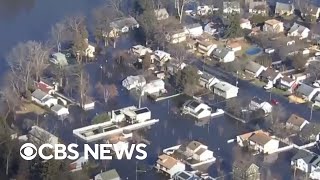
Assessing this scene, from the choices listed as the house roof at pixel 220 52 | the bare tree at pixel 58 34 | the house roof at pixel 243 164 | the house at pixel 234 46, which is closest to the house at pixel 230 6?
the house at pixel 234 46

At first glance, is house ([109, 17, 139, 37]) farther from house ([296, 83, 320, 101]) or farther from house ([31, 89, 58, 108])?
house ([296, 83, 320, 101])

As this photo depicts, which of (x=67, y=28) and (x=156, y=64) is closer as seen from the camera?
(x=156, y=64)

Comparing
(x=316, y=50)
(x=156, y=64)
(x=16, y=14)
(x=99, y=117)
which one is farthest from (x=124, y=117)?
(x=16, y=14)

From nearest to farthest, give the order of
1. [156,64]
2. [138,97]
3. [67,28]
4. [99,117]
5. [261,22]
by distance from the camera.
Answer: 1. [99,117]
2. [138,97]
3. [156,64]
4. [67,28]
5. [261,22]

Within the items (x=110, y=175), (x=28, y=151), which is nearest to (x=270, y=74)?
(x=110, y=175)

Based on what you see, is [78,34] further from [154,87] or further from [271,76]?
[271,76]

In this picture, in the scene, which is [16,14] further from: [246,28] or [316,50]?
[316,50]
